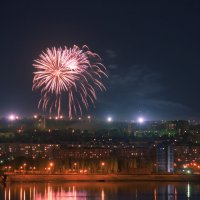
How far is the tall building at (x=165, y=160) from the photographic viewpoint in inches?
2347

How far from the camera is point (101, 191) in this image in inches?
1726

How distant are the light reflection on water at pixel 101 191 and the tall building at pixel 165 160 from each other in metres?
6.90

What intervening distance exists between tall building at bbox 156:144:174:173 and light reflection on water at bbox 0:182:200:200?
690 cm

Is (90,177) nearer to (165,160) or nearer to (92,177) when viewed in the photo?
(92,177)

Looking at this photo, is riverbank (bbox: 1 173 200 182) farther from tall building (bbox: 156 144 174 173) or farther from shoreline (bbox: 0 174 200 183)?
tall building (bbox: 156 144 174 173)

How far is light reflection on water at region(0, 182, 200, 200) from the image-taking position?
3953 centimetres

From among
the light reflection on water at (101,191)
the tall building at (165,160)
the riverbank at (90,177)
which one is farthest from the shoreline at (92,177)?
the tall building at (165,160)

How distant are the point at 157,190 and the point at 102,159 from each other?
16260 mm

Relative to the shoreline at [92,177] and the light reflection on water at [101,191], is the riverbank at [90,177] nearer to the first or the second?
the shoreline at [92,177]

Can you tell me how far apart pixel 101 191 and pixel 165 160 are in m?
16.7

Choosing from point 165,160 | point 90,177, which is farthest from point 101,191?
point 165,160

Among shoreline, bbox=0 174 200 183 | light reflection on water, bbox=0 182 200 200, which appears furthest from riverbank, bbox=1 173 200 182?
light reflection on water, bbox=0 182 200 200

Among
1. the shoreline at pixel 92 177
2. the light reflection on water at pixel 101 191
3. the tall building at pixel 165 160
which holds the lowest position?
the light reflection on water at pixel 101 191

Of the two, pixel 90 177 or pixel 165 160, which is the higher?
pixel 165 160
